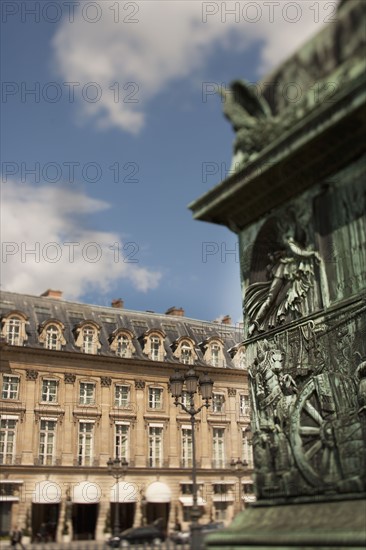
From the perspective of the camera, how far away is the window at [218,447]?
45.7 metres

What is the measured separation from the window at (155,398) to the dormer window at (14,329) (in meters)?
9.30

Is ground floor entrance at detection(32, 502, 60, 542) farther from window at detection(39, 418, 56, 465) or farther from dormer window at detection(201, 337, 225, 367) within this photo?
dormer window at detection(201, 337, 225, 367)

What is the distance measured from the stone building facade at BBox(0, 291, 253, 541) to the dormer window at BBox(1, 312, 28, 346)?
7cm

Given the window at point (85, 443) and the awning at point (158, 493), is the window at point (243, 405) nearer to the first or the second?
the awning at point (158, 493)

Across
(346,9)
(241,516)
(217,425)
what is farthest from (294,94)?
(217,425)

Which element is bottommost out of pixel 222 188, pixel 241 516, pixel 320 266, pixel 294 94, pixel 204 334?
pixel 241 516

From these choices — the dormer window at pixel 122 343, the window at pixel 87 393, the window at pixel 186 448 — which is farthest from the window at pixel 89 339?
the window at pixel 186 448

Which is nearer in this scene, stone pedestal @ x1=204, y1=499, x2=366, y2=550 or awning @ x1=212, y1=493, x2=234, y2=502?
stone pedestal @ x1=204, y1=499, x2=366, y2=550

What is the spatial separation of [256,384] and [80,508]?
3438cm

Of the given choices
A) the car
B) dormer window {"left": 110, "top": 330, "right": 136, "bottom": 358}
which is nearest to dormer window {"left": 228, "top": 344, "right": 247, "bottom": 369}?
dormer window {"left": 110, "top": 330, "right": 136, "bottom": 358}

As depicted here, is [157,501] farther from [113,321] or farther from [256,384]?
[256,384]

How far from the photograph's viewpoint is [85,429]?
42.6 m

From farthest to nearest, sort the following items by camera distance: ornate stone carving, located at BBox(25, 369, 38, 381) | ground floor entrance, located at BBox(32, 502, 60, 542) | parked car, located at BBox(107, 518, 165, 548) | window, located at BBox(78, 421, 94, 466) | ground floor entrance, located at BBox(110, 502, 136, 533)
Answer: ornate stone carving, located at BBox(25, 369, 38, 381) < window, located at BBox(78, 421, 94, 466) < ground floor entrance, located at BBox(110, 502, 136, 533) < ground floor entrance, located at BBox(32, 502, 60, 542) < parked car, located at BBox(107, 518, 165, 548)

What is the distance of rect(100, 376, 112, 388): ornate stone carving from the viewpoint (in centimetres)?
4384
